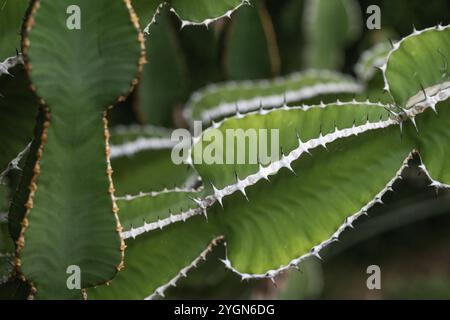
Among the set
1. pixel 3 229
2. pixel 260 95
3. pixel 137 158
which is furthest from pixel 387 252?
pixel 3 229

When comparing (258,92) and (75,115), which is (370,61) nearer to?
(258,92)

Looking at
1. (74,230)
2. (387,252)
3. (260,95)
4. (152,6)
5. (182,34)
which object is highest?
(182,34)

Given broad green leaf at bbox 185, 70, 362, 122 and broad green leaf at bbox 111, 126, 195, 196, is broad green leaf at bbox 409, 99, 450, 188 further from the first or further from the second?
broad green leaf at bbox 111, 126, 195, 196

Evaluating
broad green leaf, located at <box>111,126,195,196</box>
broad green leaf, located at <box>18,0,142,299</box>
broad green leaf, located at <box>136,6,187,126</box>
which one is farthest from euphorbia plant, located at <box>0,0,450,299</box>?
broad green leaf, located at <box>136,6,187,126</box>

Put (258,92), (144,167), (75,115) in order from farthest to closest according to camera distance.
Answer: (258,92), (144,167), (75,115)

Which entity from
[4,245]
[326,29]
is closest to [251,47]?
[326,29]
